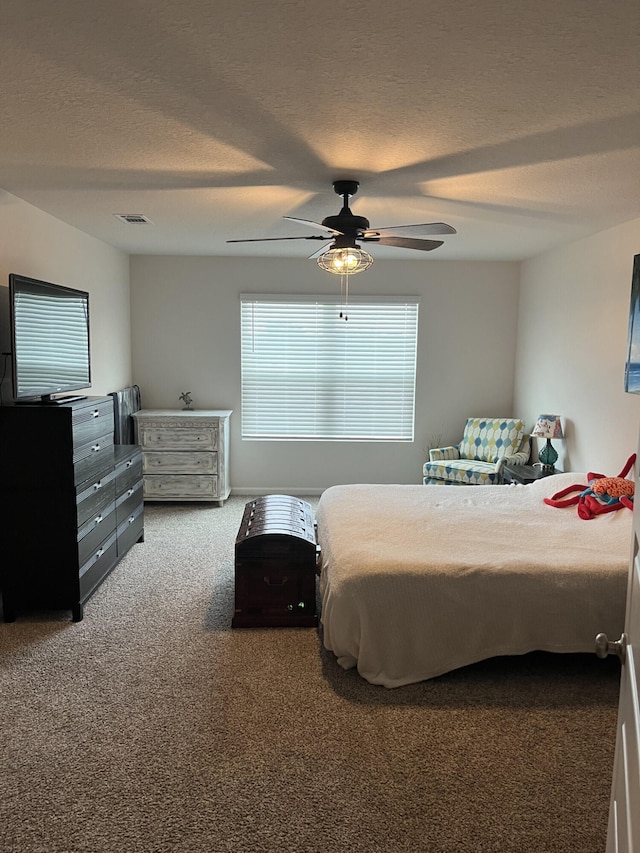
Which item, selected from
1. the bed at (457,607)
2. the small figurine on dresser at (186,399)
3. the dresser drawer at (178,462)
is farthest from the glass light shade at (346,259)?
the small figurine on dresser at (186,399)

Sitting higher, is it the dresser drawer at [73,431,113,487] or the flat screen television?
the flat screen television

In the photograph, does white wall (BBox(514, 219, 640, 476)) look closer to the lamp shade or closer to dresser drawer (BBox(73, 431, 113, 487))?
the lamp shade

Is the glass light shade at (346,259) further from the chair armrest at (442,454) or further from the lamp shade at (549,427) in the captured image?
the chair armrest at (442,454)

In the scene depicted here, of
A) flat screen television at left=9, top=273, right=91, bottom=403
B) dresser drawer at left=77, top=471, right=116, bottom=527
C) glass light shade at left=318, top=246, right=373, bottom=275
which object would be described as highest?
glass light shade at left=318, top=246, right=373, bottom=275

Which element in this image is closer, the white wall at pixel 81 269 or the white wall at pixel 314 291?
the white wall at pixel 81 269

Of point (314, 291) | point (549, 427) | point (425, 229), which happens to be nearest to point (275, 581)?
point (425, 229)

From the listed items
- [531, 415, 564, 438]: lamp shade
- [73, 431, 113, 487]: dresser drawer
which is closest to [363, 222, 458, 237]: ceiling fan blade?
[73, 431, 113, 487]: dresser drawer

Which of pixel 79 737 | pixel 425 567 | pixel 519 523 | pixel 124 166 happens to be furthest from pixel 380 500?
pixel 124 166

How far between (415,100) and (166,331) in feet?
14.5

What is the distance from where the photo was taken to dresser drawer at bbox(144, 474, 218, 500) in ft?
18.8

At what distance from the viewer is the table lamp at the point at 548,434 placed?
199 inches

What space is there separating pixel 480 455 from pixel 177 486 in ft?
9.87

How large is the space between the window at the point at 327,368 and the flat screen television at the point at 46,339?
2343mm

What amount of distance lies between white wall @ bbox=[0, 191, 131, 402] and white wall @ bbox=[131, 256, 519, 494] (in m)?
0.36
